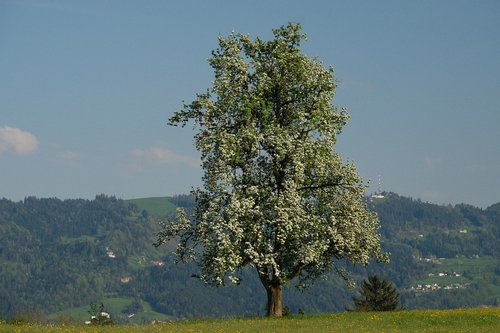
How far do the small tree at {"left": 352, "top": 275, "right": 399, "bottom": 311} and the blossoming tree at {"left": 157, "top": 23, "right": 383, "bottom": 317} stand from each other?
53462 mm

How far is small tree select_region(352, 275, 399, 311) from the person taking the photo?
109 meters

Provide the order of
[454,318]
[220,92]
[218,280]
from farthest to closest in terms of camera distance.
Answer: [220,92]
[218,280]
[454,318]

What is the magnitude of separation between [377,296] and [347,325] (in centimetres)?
6847

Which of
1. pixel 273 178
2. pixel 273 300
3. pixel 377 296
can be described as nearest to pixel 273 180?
pixel 273 178

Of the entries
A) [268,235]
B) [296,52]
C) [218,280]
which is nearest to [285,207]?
[268,235]

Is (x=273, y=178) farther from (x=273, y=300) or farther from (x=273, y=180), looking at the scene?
(x=273, y=300)

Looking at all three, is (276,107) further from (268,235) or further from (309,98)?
(268,235)

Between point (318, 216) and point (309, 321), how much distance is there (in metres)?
9.20

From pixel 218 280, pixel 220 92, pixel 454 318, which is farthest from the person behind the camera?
pixel 220 92

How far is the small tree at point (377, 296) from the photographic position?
109312 mm

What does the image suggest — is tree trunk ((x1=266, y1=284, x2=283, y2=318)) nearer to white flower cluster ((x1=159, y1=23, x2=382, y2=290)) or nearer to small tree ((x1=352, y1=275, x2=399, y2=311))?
white flower cluster ((x1=159, y1=23, x2=382, y2=290))

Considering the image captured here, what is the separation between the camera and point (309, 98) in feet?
185

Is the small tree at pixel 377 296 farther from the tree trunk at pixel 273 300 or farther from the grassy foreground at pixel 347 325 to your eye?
the grassy foreground at pixel 347 325

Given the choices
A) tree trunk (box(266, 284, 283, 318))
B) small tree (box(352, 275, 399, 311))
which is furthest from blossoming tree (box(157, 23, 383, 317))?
small tree (box(352, 275, 399, 311))
